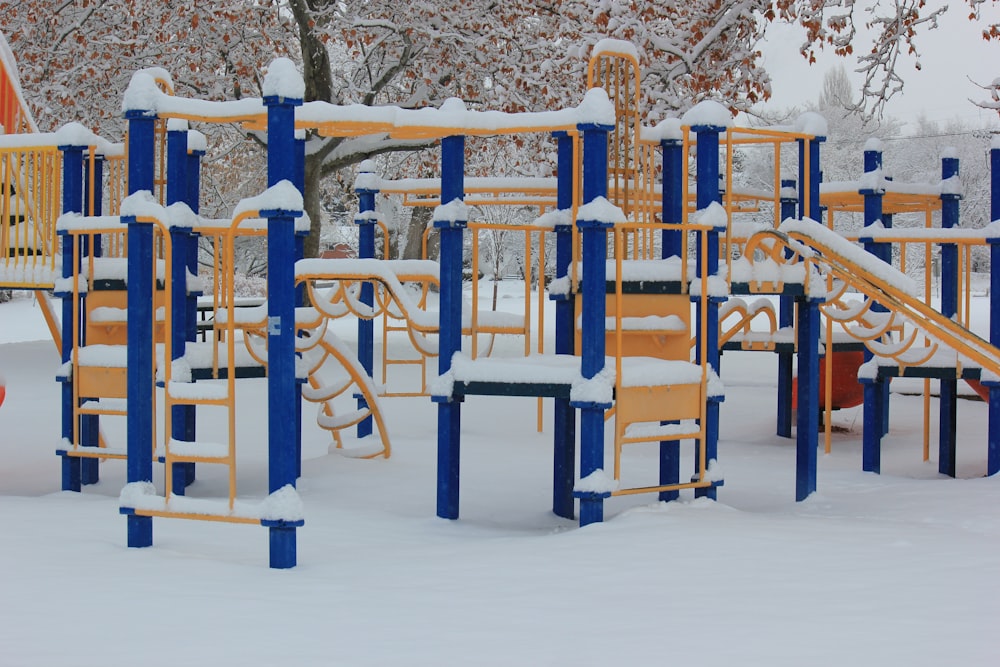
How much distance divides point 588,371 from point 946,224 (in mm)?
5748

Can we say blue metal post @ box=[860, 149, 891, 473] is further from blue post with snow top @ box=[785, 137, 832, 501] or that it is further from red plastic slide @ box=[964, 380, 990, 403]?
blue post with snow top @ box=[785, 137, 832, 501]

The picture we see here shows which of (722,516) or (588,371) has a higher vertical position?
(588,371)

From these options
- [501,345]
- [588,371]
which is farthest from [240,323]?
[501,345]

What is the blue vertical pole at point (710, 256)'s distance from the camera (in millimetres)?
7047

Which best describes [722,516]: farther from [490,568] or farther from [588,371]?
[490,568]

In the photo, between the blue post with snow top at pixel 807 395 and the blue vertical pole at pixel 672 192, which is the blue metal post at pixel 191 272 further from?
the blue post with snow top at pixel 807 395

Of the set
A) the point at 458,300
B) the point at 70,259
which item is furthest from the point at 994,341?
the point at 70,259

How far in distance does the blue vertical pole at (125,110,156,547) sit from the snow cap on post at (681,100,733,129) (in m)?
3.26

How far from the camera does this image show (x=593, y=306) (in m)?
6.39

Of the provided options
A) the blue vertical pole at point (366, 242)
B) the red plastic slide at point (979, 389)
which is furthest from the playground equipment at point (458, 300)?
the blue vertical pole at point (366, 242)

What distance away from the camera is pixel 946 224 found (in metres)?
10.7

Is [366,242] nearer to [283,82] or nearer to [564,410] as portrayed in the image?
[564,410]

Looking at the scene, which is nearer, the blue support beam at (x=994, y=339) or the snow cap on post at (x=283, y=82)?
the snow cap on post at (x=283, y=82)

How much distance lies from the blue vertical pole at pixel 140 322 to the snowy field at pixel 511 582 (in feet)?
1.70
